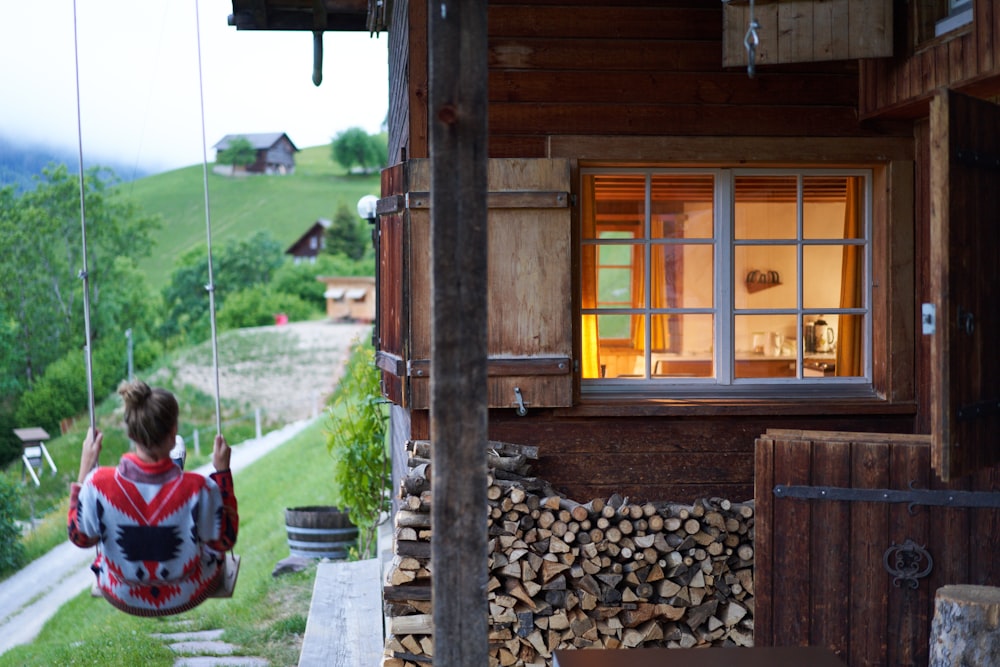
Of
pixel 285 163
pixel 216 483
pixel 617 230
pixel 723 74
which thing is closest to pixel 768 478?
pixel 617 230

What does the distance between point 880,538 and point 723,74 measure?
2175mm

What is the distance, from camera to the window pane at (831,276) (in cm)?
541

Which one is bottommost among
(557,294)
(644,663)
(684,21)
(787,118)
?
(644,663)

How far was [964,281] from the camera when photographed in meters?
3.52

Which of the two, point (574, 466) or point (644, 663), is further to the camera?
point (574, 466)

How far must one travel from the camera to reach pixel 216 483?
342 centimetres

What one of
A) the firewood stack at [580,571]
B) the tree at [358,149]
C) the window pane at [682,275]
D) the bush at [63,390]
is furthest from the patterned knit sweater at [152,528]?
the tree at [358,149]

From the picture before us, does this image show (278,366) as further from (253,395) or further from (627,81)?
(627,81)

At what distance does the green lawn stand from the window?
3.38 m

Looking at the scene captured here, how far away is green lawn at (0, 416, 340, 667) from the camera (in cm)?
791

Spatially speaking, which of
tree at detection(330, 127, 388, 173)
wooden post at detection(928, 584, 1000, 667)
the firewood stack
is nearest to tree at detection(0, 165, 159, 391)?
tree at detection(330, 127, 388, 173)

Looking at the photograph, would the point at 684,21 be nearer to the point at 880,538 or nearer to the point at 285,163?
the point at 880,538

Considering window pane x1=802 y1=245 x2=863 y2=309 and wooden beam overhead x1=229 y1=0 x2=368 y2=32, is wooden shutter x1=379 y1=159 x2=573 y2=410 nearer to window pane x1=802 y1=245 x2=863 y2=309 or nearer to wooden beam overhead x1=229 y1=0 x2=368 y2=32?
window pane x1=802 y1=245 x2=863 y2=309

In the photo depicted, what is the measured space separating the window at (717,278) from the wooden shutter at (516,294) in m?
0.34
